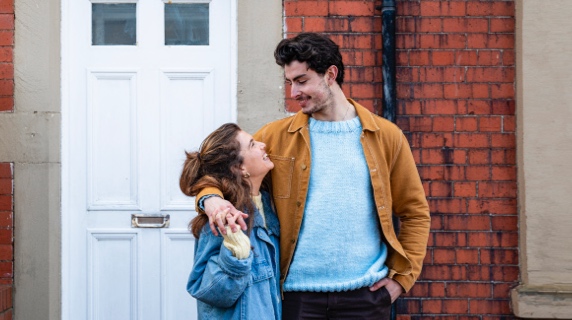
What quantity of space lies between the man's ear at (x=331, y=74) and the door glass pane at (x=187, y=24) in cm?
189

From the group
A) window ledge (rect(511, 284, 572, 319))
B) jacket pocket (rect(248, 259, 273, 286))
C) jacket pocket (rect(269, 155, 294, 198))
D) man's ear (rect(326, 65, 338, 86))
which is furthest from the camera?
window ledge (rect(511, 284, 572, 319))

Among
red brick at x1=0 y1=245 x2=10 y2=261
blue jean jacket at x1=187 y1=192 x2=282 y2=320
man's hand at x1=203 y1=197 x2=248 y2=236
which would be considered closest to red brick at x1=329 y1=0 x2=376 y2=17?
blue jean jacket at x1=187 y1=192 x2=282 y2=320

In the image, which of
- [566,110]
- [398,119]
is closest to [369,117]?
[398,119]

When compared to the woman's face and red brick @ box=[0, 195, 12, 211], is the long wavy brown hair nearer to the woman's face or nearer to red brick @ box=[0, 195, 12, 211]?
the woman's face

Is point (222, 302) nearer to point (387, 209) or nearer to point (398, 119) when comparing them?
point (387, 209)

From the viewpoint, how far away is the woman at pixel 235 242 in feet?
9.84

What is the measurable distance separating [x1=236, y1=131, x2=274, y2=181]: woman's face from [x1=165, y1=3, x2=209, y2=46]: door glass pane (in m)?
2.06

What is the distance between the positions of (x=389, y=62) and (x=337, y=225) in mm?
1873

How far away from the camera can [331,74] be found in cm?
352

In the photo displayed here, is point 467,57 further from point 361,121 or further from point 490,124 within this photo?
point 361,121

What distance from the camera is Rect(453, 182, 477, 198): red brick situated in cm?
501

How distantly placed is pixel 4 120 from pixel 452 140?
9.38 feet

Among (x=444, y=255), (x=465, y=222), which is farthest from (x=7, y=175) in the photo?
(x=465, y=222)

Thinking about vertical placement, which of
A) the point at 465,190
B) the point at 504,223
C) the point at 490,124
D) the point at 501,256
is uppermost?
the point at 490,124
